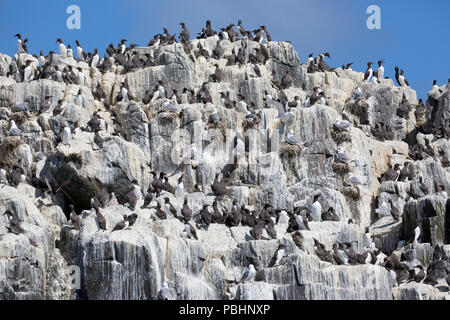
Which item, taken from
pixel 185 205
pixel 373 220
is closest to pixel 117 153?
pixel 185 205

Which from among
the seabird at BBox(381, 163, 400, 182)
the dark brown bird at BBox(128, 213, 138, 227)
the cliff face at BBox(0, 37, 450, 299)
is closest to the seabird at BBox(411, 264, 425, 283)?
the cliff face at BBox(0, 37, 450, 299)

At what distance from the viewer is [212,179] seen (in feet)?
135

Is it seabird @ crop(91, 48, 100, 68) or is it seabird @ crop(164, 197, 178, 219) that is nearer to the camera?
seabird @ crop(164, 197, 178, 219)

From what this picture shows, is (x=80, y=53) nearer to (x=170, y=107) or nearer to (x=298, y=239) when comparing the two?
(x=170, y=107)

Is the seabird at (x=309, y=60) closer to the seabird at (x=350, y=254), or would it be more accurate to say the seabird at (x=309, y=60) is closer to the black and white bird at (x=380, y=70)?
the black and white bird at (x=380, y=70)

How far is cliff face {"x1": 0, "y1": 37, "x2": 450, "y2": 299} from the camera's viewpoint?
33062 mm

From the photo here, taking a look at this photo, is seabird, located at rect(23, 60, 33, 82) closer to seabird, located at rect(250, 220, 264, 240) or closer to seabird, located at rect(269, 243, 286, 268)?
seabird, located at rect(250, 220, 264, 240)

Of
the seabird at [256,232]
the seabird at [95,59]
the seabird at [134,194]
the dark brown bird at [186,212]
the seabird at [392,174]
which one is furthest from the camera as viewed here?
the seabird at [95,59]

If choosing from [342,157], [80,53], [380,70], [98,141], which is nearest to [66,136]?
[98,141]

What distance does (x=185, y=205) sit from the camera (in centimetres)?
3772

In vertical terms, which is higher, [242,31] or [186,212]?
[242,31]

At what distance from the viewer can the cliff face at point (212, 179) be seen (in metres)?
33.1

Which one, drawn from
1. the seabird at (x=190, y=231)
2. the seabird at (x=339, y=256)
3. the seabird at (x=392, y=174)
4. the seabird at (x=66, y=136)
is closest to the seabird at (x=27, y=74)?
the seabird at (x=66, y=136)

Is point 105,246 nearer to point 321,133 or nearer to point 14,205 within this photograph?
point 14,205
